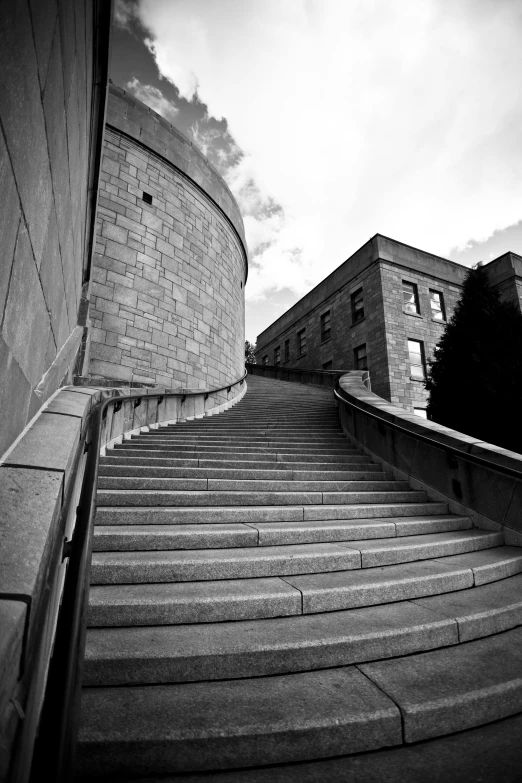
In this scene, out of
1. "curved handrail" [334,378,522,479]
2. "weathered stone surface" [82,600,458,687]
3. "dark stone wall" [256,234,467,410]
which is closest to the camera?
"weathered stone surface" [82,600,458,687]

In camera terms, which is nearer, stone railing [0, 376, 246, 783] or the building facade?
stone railing [0, 376, 246, 783]

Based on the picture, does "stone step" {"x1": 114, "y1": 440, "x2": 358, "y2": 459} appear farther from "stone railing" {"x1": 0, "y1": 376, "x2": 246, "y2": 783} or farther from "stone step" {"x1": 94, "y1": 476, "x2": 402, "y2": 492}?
"stone railing" {"x1": 0, "y1": 376, "x2": 246, "y2": 783}

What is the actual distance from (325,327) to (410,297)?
5222 mm

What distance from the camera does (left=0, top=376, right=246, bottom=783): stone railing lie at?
3.84 feet

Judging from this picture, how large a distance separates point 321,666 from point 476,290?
456 inches

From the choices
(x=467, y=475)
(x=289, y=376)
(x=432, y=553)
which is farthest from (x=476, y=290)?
(x=289, y=376)

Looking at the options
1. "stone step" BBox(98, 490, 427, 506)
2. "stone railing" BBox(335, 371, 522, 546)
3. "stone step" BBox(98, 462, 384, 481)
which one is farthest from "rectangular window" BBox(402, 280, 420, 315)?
"stone step" BBox(98, 490, 427, 506)

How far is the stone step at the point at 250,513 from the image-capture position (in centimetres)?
358

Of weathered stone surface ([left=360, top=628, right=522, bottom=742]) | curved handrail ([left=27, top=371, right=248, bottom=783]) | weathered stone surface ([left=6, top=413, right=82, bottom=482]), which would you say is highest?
weathered stone surface ([left=6, top=413, right=82, bottom=482])

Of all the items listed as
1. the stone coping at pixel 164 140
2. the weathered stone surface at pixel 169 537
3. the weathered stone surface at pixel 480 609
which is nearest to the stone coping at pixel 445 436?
the weathered stone surface at pixel 480 609

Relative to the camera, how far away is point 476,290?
438 inches

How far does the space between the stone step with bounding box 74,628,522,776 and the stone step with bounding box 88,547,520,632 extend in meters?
0.41

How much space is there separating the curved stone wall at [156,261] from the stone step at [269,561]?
606cm

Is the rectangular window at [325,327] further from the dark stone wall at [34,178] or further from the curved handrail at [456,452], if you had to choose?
the dark stone wall at [34,178]
